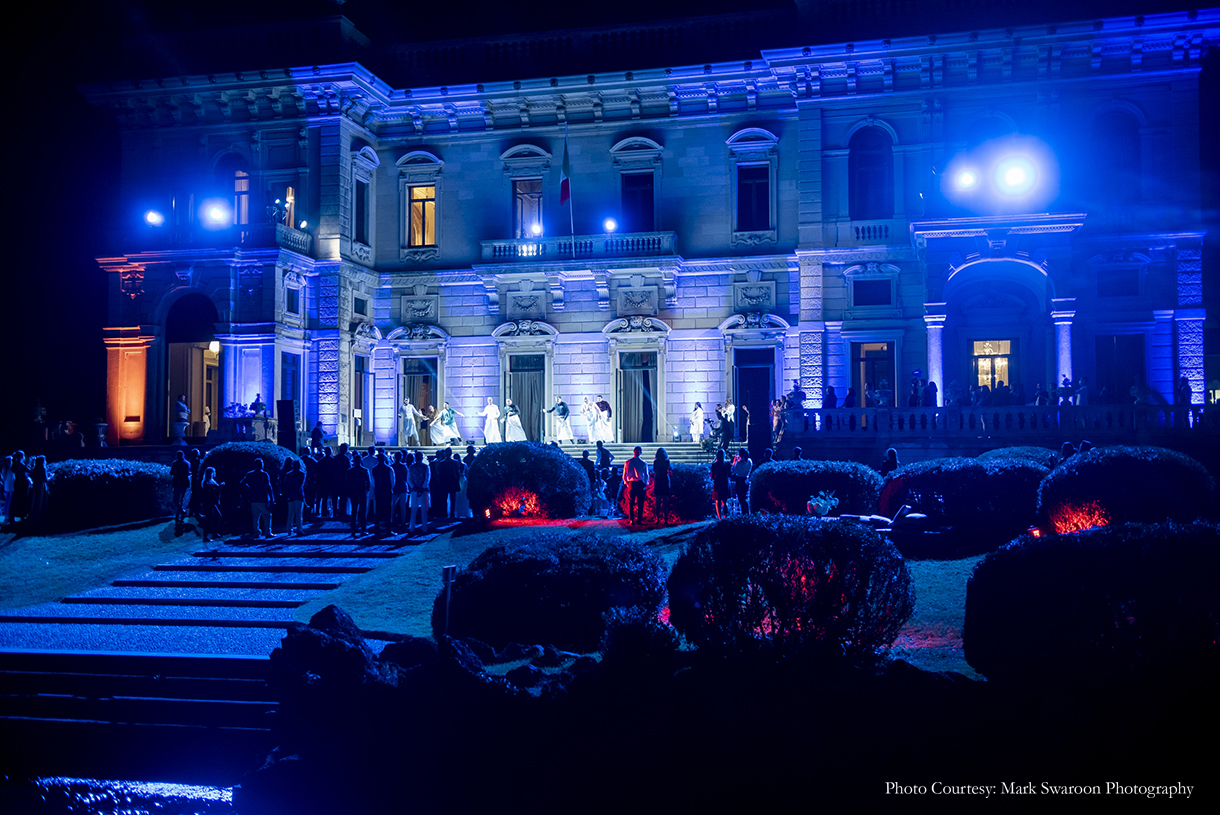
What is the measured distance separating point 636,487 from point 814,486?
3203 mm

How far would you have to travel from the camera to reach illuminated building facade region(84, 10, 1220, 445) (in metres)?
26.5

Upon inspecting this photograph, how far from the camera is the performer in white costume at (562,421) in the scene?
97.2 ft

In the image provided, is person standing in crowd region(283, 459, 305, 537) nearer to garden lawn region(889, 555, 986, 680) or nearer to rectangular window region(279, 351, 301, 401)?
rectangular window region(279, 351, 301, 401)

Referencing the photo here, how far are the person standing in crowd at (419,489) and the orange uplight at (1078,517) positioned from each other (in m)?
10.6

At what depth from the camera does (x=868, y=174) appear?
1126 inches

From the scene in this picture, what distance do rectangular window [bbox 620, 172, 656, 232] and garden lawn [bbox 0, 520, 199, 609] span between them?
55.2 feet

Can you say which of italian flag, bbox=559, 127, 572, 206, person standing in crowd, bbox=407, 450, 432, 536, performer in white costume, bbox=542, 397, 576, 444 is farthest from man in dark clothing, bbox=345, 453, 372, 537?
italian flag, bbox=559, 127, 572, 206

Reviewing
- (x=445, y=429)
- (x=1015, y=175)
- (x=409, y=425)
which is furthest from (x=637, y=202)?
(x=1015, y=175)

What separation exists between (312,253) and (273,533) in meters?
13.3

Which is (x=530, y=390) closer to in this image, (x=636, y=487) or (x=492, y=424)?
(x=492, y=424)

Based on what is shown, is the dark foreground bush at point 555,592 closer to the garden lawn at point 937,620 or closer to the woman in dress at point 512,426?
the garden lawn at point 937,620

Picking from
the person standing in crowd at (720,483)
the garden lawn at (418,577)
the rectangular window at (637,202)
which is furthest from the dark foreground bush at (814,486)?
the rectangular window at (637,202)

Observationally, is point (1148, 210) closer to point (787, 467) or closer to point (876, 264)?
point (876, 264)

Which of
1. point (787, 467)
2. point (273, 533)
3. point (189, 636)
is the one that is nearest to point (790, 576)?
point (189, 636)
